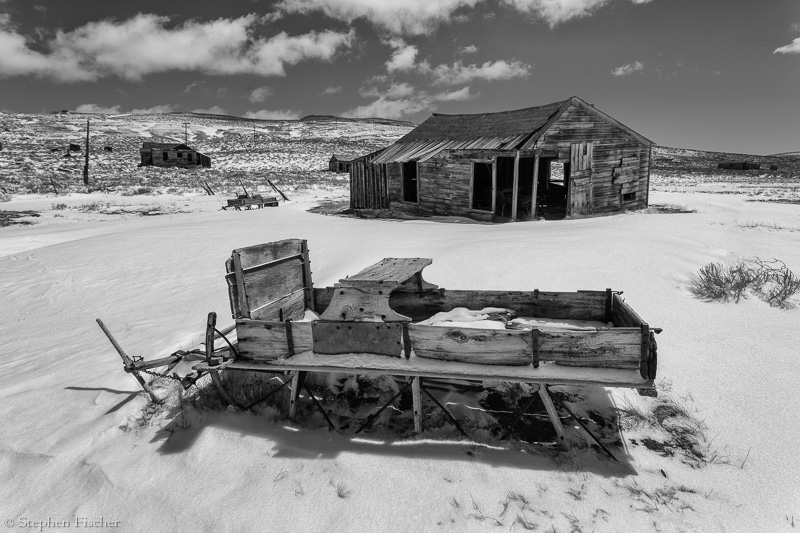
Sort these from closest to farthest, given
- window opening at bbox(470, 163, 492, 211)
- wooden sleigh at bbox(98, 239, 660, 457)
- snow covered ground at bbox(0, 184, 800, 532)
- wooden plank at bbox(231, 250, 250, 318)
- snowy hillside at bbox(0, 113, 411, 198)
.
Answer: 1. snow covered ground at bbox(0, 184, 800, 532)
2. wooden sleigh at bbox(98, 239, 660, 457)
3. wooden plank at bbox(231, 250, 250, 318)
4. window opening at bbox(470, 163, 492, 211)
5. snowy hillside at bbox(0, 113, 411, 198)

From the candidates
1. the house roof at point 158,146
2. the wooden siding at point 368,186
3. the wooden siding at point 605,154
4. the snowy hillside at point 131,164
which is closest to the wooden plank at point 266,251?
the wooden siding at point 605,154

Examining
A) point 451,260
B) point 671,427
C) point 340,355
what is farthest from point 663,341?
point 451,260

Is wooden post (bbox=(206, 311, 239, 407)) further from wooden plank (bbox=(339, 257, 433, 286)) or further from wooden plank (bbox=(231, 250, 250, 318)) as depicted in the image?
wooden plank (bbox=(339, 257, 433, 286))

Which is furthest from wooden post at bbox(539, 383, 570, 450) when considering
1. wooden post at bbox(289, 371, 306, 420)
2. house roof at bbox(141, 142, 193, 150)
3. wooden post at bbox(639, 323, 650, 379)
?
house roof at bbox(141, 142, 193, 150)

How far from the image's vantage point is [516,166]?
15352mm

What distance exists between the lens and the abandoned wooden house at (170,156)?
2019 inches

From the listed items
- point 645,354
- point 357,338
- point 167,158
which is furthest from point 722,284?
point 167,158

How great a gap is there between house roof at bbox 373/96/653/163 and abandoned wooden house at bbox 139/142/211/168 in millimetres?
40006

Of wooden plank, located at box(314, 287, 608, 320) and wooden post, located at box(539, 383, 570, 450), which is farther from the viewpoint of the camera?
wooden plank, located at box(314, 287, 608, 320)

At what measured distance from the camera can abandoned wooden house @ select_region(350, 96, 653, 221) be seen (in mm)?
16062

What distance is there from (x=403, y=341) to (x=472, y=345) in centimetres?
56

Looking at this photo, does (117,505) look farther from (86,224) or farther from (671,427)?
(86,224)

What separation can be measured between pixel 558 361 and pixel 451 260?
5.49 metres

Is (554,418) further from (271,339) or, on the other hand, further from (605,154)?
(605,154)
